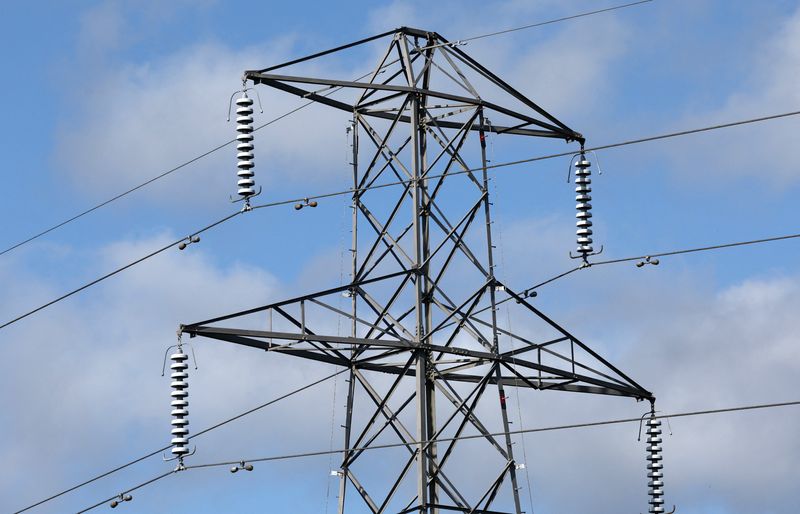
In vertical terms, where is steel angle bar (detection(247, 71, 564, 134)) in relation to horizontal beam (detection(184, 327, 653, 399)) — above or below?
above

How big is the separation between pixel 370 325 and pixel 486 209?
4319 mm

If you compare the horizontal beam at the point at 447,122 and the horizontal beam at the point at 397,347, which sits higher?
the horizontal beam at the point at 447,122

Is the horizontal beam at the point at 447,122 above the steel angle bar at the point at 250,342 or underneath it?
above

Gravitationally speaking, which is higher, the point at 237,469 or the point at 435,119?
the point at 435,119

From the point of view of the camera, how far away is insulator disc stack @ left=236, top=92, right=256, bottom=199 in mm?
56562

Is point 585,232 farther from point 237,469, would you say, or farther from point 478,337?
point 237,469

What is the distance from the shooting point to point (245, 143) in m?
57.4

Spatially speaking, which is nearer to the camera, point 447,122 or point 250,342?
point 250,342

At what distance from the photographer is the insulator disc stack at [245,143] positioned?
56.6m

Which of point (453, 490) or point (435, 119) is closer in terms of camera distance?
point (453, 490)

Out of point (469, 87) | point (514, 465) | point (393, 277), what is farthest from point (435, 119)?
point (514, 465)

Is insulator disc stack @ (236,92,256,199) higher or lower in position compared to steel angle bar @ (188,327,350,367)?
higher

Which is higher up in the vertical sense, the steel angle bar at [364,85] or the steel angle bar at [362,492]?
the steel angle bar at [364,85]

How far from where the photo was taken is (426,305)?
5828 cm
